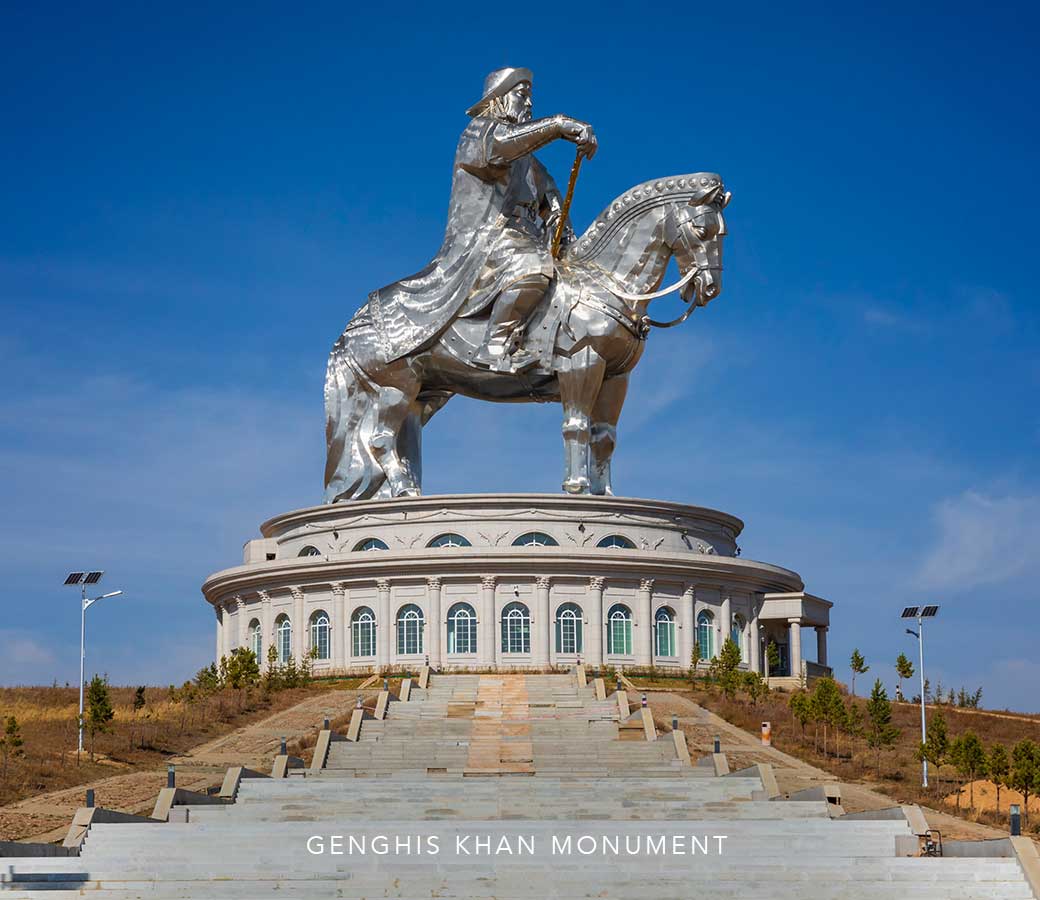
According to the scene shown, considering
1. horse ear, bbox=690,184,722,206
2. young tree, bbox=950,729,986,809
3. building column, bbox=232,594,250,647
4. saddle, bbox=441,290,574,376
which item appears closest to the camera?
young tree, bbox=950,729,986,809

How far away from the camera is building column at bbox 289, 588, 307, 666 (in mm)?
53375

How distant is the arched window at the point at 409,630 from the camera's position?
51469 millimetres

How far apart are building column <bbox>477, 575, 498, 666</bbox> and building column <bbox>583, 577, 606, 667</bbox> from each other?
2.61 m

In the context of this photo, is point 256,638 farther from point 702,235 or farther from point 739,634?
point 702,235

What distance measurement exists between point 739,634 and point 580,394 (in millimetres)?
9802

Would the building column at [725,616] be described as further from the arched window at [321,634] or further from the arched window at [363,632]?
the arched window at [321,634]

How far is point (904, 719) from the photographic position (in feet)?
153

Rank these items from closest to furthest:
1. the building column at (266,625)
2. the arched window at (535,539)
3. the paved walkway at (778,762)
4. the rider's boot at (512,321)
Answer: the paved walkway at (778,762) < the rider's boot at (512,321) < the arched window at (535,539) < the building column at (266,625)

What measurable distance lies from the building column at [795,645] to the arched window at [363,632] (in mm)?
12819

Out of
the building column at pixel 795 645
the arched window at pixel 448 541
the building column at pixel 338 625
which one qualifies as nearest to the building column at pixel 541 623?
the arched window at pixel 448 541

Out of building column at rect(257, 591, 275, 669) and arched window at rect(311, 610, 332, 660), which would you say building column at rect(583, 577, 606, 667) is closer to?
arched window at rect(311, 610, 332, 660)

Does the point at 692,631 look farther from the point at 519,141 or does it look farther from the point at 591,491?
the point at 519,141

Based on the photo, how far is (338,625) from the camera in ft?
172

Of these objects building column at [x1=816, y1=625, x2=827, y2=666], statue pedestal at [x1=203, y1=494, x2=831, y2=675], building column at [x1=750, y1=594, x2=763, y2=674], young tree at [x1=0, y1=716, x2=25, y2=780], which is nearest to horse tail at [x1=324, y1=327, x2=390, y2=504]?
statue pedestal at [x1=203, y1=494, x2=831, y2=675]
